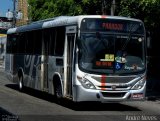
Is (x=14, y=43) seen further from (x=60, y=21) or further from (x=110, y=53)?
(x=110, y=53)

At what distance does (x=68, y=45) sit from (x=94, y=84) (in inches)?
67.2

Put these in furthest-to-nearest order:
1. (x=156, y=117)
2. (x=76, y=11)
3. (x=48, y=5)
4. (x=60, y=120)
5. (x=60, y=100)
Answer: (x=48, y=5), (x=76, y=11), (x=60, y=100), (x=156, y=117), (x=60, y=120)

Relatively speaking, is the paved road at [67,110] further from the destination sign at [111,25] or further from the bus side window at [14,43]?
the bus side window at [14,43]

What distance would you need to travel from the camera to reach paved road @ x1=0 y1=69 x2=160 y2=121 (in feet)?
46.5

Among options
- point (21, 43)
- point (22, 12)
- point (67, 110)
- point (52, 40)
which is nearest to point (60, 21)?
point (52, 40)

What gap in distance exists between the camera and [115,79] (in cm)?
1603

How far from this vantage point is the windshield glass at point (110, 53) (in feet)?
52.3

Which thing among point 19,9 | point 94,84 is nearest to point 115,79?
point 94,84

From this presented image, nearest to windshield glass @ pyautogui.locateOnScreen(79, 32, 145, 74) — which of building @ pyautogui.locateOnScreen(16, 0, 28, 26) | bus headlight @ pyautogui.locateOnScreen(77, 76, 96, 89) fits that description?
bus headlight @ pyautogui.locateOnScreen(77, 76, 96, 89)

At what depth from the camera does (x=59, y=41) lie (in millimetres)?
17625

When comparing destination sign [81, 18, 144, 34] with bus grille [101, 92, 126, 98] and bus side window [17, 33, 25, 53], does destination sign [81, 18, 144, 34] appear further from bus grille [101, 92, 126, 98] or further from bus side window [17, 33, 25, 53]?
bus side window [17, 33, 25, 53]

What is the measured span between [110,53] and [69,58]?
135 centimetres

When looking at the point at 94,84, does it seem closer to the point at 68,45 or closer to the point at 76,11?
the point at 68,45

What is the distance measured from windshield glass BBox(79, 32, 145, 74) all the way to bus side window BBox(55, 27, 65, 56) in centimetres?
142
